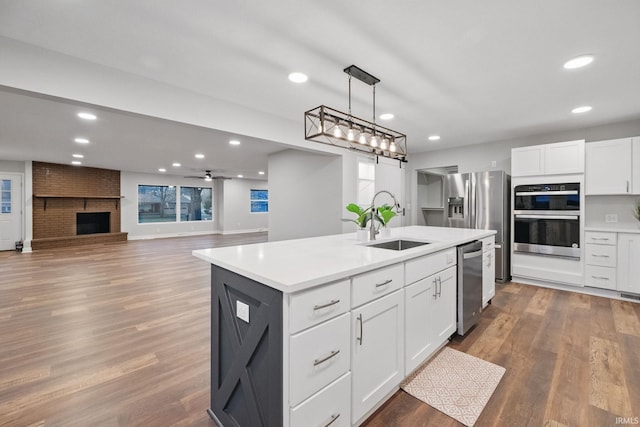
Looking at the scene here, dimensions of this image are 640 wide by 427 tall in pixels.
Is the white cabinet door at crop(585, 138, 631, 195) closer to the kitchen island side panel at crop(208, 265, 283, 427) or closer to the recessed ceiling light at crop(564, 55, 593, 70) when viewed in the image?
the recessed ceiling light at crop(564, 55, 593, 70)

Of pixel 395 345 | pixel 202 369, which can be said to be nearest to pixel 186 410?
pixel 202 369

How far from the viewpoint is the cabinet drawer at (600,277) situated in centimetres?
368

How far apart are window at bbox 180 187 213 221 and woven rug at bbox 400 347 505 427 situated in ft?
35.6

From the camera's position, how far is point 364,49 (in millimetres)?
2082

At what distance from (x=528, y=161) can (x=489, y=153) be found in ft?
3.22

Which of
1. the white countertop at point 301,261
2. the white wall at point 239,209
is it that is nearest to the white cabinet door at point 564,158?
the white countertop at point 301,261

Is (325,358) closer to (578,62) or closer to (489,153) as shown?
(578,62)

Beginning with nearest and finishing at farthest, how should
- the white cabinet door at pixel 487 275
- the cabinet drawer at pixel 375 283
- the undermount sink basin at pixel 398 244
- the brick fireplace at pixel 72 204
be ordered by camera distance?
the cabinet drawer at pixel 375 283, the undermount sink basin at pixel 398 244, the white cabinet door at pixel 487 275, the brick fireplace at pixel 72 204

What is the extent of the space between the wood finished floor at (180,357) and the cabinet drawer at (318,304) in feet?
2.69

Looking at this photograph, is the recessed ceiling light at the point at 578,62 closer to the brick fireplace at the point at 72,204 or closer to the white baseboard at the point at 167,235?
the brick fireplace at the point at 72,204

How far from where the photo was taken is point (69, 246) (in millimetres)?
8016

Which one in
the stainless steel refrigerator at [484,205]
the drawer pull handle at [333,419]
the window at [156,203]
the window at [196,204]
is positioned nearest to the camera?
the drawer pull handle at [333,419]

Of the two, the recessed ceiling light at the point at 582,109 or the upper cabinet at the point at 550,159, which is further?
the upper cabinet at the point at 550,159

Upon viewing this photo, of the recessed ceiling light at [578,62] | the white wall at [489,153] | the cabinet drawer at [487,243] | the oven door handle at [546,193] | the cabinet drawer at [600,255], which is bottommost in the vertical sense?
the cabinet drawer at [600,255]
